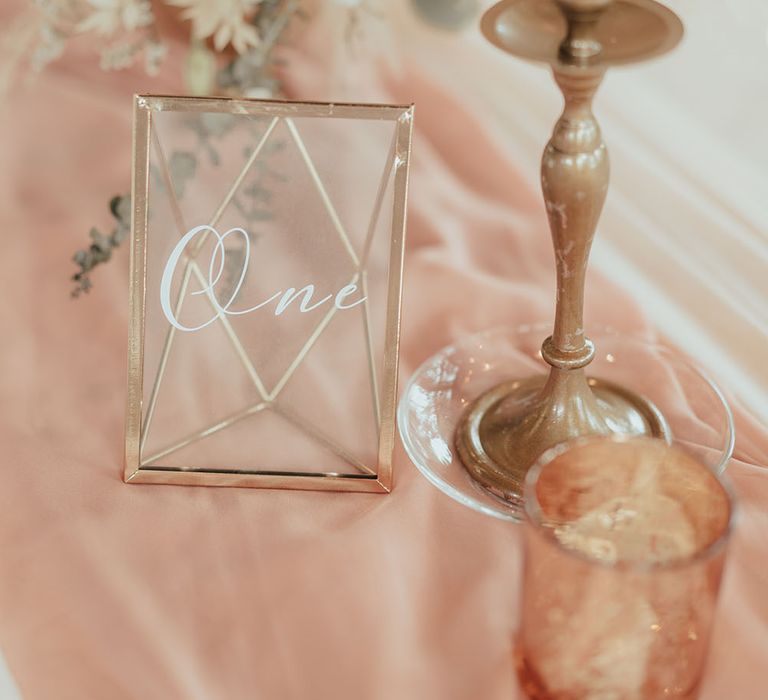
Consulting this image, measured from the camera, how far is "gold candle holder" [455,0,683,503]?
0.54 meters

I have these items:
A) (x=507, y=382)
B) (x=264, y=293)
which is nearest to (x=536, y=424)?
(x=507, y=382)

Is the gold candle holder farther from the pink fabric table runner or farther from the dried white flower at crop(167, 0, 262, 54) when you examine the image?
the dried white flower at crop(167, 0, 262, 54)

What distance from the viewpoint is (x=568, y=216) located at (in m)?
0.57

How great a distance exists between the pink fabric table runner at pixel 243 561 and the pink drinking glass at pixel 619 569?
0.05m

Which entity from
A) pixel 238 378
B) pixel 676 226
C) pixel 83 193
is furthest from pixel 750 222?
pixel 83 193

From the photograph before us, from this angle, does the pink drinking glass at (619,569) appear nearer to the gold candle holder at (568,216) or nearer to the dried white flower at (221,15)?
the gold candle holder at (568,216)

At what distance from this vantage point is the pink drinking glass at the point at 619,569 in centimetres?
45

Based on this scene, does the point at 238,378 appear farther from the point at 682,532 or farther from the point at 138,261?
the point at 682,532

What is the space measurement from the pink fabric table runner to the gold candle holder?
0.05 metres

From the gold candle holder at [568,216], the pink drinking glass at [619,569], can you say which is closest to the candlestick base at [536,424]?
the gold candle holder at [568,216]

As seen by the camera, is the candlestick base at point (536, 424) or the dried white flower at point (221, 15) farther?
the dried white flower at point (221, 15)

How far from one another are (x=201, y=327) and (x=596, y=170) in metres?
0.25

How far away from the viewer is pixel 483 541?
60cm

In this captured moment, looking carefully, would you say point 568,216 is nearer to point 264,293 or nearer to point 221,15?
point 264,293
